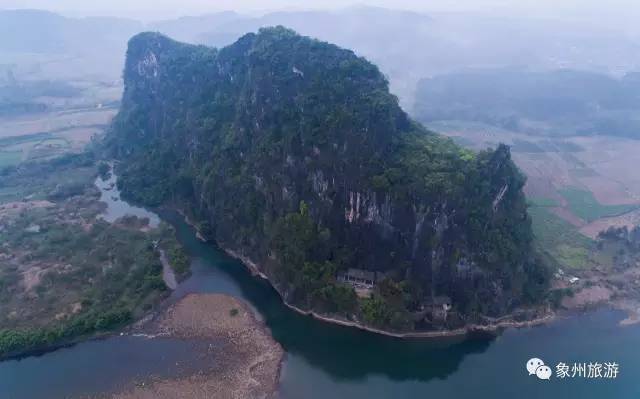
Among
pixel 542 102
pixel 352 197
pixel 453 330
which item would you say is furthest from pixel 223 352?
pixel 542 102

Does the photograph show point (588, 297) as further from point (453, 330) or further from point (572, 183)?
point (572, 183)

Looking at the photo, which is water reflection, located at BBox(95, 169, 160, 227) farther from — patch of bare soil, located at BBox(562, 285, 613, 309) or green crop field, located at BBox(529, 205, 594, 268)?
green crop field, located at BBox(529, 205, 594, 268)

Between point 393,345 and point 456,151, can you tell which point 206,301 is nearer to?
point 393,345

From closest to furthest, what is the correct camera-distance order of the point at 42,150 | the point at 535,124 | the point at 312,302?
the point at 312,302 → the point at 42,150 → the point at 535,124

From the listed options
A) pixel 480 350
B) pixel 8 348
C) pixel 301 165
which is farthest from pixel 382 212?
pixel 8 348

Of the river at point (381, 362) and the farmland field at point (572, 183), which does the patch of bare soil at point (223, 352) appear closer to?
the river at point (381, 362)
